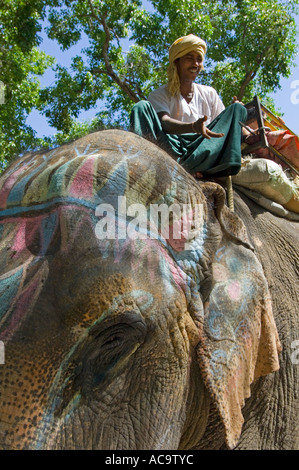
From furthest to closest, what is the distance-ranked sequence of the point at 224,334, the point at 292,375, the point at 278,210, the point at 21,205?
1. the point at 278,210
2. the point at 292,375
3. the point at 224,334
4. the point at 21,205

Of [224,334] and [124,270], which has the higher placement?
[124,270]

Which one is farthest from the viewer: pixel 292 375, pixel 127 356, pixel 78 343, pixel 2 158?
pixel 2 158

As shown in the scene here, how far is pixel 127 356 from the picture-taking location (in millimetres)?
1843

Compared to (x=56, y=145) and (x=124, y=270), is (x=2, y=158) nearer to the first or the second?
(x=56, y=145)

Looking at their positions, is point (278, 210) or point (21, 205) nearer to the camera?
point (21, 205)

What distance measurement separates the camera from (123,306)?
182 cm

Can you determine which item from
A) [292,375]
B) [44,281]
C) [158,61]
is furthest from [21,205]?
[158,61]

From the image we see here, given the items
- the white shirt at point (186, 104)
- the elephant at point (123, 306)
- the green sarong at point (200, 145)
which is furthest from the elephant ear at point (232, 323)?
the white shirt at point (186, 104)

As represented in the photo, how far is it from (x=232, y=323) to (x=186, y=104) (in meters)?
1.47

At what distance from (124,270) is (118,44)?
1096cm

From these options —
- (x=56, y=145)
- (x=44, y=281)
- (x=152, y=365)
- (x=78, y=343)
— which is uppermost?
(x=56, y=145)

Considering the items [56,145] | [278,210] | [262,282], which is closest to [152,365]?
[262,282]

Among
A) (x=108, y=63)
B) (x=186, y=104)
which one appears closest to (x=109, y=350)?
(x=186, y=104)

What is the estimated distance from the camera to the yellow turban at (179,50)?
307 centimetres
